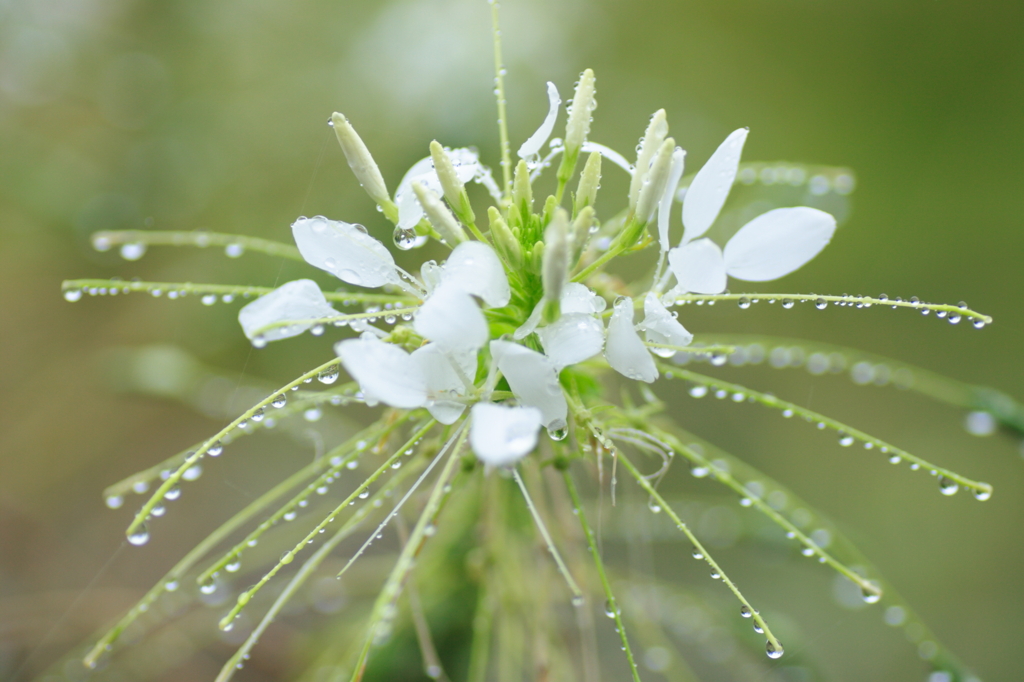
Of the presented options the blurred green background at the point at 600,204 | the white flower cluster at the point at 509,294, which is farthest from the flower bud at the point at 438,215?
the blurred green background at the point at 600,204

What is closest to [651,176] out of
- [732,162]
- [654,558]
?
[732,162]

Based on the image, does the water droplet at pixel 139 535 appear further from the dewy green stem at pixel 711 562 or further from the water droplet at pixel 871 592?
the water droplet at pixel 871 592

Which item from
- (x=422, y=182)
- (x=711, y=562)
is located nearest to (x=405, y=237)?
(x=422, y=182)

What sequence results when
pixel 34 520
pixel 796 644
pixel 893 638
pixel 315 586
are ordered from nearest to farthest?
pixel 796 644 < pixel 315 586 < pixel 893 638 < pixel 34 520

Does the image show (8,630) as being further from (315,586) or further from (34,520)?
(315,586)

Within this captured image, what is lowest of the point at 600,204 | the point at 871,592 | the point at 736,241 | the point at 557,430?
the point at 871,592

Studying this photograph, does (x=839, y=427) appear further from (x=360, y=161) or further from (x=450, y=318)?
(x=360, y=161)
